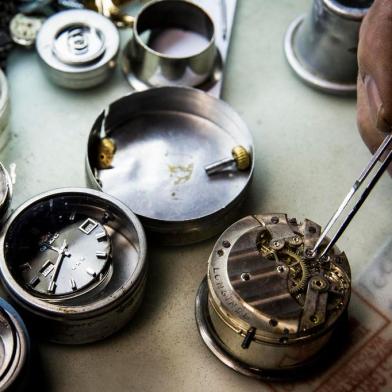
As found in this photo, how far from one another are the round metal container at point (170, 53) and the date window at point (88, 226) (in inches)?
17.2

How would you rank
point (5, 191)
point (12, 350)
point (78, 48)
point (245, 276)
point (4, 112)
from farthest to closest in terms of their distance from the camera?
point (78, 48) < point (4, 112) < point (5, 191) < point (245, 276) < point (12, 350)

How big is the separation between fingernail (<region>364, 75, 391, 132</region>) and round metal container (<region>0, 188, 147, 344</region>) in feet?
1.78

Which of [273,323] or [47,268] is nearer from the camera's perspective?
[273,323]

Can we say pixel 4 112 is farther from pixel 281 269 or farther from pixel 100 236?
pixel 281 269

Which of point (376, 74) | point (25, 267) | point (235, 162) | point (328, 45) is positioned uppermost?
point (376, 74)

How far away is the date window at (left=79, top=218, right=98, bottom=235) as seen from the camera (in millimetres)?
1450

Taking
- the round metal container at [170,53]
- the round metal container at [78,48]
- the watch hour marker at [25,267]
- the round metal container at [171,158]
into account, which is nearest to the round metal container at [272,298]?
the round metal container at [171,158]

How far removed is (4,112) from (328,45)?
2.74 feet

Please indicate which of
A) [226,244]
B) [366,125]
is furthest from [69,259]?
[366,125]

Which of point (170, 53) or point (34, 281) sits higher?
point (170, 53)

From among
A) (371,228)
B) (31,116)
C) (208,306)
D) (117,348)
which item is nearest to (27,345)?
(117,348)

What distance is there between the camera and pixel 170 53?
5.85 ft

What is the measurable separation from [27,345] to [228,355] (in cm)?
41

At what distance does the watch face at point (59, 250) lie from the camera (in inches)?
54.1
